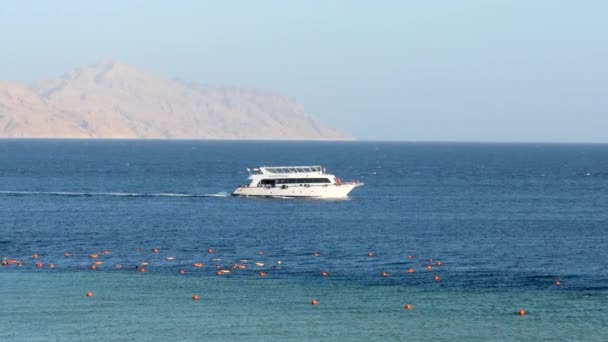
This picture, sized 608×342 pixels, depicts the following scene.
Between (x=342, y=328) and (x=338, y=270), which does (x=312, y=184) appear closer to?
(x=338, y=270)

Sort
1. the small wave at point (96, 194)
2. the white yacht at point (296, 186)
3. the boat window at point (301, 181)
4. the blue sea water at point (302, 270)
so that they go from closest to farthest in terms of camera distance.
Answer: the blue sea water at point (302, 270) < the white yacht at point (296, 186) < the boat window at point (301, 181) < the small wave at point (96, 194)

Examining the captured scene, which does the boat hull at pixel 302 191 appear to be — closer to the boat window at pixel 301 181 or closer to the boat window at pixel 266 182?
the boat window at pixel 266 182

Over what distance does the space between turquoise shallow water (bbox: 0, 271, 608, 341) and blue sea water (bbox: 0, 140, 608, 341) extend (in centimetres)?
14

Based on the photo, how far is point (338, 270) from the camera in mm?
82938

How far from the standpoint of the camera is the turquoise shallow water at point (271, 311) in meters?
60.8

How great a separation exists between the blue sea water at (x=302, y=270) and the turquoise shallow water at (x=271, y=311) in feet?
0.44

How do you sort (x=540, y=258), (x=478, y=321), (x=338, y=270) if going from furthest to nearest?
1. (x=540, y=258)
2. (x=338, y=270)
3. (x=478, y=321)

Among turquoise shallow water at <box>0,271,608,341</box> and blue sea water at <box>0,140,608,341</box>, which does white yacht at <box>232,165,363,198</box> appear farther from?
turquoise shallow water at <box>0,271,608,341</box>

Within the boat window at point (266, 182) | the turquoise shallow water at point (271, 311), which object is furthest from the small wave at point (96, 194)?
the turquoise shallow water at point (271, 311)

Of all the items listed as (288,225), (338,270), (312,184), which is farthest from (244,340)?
(312,184)

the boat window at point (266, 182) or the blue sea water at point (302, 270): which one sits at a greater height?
the boat window at point (266, 182)

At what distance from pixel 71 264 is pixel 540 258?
3896 centimetres

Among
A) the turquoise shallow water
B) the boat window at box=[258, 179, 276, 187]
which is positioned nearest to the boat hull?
the boat window at box=[258, 179, 276, 187]

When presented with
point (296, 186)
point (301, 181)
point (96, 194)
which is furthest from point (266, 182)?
point (96, 194)
